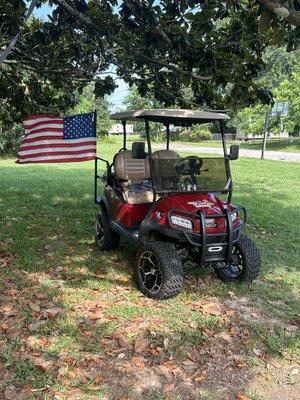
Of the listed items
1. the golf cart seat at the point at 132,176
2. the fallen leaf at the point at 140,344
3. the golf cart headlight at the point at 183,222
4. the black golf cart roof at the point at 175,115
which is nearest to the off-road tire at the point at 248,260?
the golf cart headlight at the point at 183,222

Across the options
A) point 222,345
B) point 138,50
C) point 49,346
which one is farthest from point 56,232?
point 222,345

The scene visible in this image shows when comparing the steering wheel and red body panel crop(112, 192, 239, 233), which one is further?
the steering wheel

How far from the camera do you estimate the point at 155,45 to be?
5535mm

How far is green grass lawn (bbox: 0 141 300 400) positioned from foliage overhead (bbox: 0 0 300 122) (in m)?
2.57

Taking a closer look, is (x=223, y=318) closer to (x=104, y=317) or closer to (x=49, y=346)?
(x=104, y=317)

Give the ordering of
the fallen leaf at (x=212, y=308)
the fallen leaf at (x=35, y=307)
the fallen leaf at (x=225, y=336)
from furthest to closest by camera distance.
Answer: the fallen leaf at (x=212, y=308) → the fallen leaf at (x=35, y=307) → the fallen leaf at (x=225, y=336)

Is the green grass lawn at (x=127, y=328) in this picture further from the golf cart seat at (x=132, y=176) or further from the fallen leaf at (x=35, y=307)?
the golf cart seat at (x=132, y=176)

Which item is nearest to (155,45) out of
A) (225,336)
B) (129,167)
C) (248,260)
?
(129,167)

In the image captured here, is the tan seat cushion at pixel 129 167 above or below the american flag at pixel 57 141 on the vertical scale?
below

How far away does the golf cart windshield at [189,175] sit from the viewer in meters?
4.84

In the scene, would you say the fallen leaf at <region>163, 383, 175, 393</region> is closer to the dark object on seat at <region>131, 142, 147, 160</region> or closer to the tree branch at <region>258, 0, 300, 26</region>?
the dark object on seat at <region>131, 142, 147, 160</region>

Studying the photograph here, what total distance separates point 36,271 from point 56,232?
5.75 ft

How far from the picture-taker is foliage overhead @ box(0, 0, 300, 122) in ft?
17.3

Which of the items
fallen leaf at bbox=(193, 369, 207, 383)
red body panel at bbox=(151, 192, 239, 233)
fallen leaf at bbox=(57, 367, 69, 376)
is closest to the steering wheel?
red body panel at bbox=(151, 192, 239, 233)
